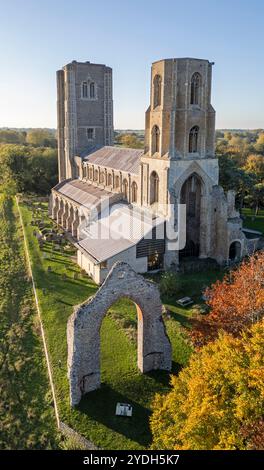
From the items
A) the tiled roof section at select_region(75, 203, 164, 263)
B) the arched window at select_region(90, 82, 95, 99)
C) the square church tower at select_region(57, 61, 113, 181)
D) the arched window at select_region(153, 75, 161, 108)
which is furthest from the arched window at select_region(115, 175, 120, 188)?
the arched window at select_region(90, 82, 95, 99)

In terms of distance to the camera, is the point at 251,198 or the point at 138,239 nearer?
the point at 138,239

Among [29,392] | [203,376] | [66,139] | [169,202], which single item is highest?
[66,139]

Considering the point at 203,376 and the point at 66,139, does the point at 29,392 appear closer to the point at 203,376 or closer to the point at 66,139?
the point at 203,376

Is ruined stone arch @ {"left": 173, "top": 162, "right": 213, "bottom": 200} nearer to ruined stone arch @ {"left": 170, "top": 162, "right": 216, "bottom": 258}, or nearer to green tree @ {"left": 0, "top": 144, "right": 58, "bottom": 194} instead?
ruined stone arch @ {"left": 170, "top": 162, "right": 216, "bottom": 258}

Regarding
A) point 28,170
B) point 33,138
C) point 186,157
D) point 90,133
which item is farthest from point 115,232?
point 33,138

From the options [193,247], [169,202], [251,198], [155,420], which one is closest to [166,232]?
[169,202]

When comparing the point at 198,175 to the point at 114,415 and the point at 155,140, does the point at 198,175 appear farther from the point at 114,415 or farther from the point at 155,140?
the point at 114,415
